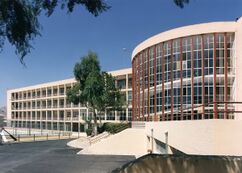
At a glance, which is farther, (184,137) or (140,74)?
(140,74)

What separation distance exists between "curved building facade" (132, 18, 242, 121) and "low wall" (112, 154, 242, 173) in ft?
78.9

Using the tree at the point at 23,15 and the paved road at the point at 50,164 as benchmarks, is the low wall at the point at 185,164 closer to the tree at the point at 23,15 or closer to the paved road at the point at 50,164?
the tree at the point at 23,15

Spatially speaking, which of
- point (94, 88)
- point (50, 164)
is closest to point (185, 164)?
point (50, 164)

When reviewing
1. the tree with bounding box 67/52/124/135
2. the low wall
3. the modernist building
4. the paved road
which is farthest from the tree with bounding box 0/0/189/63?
the modernist building

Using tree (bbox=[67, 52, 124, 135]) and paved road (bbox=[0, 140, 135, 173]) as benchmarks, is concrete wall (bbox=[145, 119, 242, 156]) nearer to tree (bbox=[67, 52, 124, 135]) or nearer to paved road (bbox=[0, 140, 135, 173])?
paved road (bbox=[0, 140, 135, 173])

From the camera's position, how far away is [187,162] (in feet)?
39.7

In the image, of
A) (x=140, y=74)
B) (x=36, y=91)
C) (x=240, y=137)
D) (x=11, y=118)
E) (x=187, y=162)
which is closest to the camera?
(x=187, y=162)

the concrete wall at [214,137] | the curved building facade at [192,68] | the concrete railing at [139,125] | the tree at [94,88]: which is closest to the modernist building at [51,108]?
the tree at [94,88]

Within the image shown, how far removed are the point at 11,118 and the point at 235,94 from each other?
328ft

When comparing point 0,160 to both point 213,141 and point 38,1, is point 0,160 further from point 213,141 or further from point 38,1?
point 38,1

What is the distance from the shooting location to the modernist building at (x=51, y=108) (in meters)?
79.4

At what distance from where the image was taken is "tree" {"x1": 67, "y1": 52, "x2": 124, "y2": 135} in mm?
55625

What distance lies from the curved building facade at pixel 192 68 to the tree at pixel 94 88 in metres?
9.28

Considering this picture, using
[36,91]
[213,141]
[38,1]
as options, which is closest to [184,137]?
[213,141]
